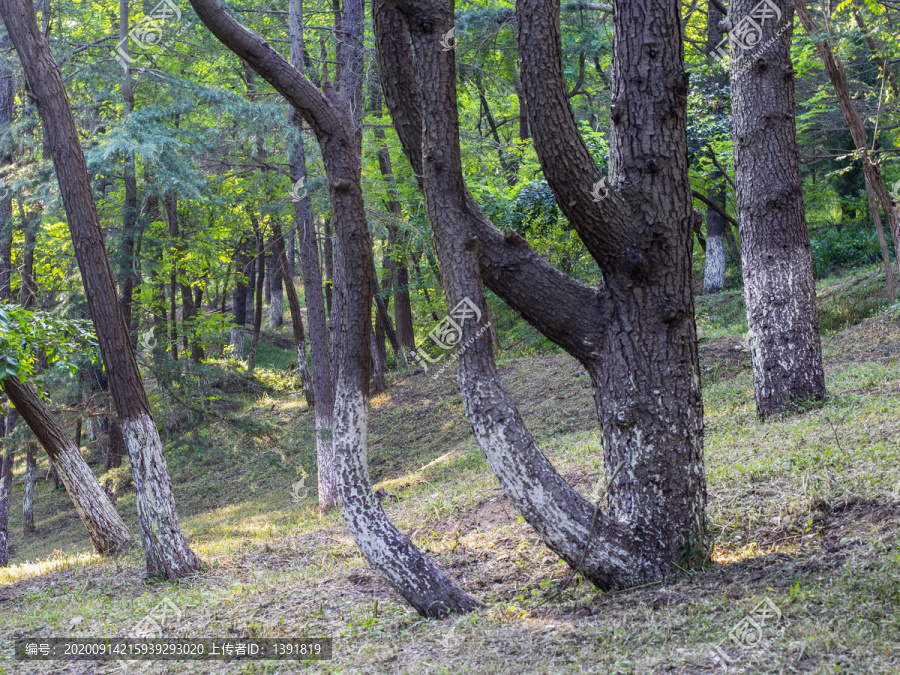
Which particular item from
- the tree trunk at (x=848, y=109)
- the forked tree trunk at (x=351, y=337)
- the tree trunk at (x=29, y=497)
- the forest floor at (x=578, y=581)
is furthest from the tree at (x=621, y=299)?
the tree trunk at (x=29, y=497)

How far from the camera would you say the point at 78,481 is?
938 centimetres

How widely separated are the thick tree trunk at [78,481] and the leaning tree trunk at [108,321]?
2.55 metres

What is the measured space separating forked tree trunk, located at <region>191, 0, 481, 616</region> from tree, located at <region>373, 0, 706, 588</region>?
69 centimetres

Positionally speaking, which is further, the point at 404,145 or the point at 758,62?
the point at 758,62

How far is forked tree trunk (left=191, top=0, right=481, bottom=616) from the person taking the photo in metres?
4.29

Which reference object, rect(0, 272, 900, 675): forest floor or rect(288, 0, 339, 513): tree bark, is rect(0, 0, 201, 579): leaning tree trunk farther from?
rect(288, 0, 339, 513): tree bark

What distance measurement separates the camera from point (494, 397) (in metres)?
4.09

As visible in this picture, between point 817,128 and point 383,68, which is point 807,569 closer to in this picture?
point 383,68

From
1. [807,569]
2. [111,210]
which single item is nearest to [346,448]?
[807,569]

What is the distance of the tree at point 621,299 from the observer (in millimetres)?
3984

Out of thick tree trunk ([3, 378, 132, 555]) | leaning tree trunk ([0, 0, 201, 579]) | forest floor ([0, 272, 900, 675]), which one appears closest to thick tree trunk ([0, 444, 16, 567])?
forest floor ([0, 272, 900, 675])

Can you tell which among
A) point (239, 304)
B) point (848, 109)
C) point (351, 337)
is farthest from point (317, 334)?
point (239, 304)

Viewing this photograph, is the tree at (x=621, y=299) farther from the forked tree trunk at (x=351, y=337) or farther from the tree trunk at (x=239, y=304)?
the tree trunk at (x=239, y=304)

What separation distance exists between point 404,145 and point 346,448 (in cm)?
207
